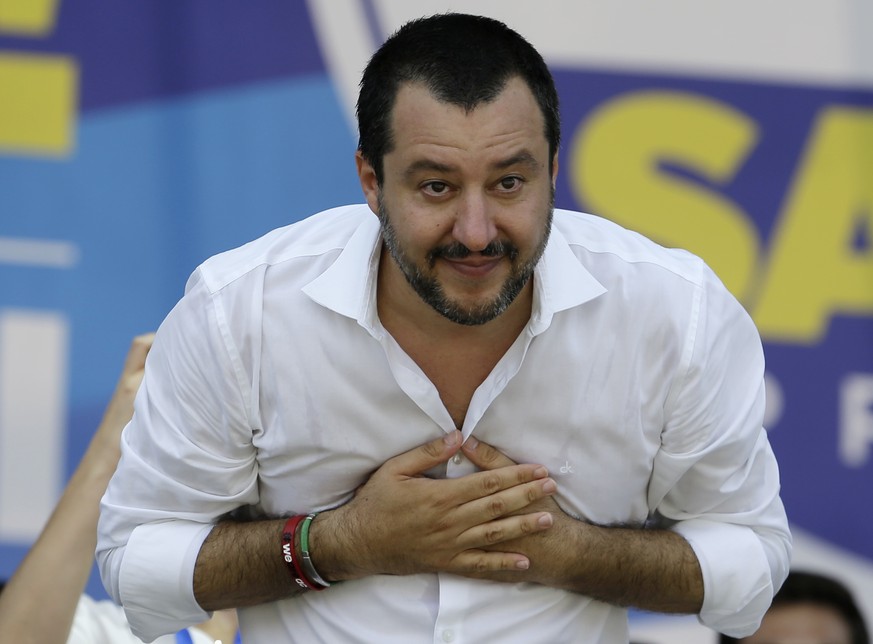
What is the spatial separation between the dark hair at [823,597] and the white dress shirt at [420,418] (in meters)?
1.14

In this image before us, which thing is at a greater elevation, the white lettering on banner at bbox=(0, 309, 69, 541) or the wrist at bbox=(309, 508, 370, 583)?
the wrist at bbox=(309, 508, 370, 583)

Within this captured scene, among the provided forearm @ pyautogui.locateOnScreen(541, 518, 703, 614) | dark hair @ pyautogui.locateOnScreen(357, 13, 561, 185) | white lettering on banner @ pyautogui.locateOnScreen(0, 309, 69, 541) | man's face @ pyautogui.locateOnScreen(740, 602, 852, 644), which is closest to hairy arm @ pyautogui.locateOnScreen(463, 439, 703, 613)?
forearm @ pyautogui.locateOnScreen(541, 518, 703, 614)

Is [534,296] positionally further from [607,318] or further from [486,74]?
[486,74]

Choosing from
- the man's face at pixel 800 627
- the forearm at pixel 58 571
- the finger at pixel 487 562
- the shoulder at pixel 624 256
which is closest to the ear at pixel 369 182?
the shoulder at pixel 624 256

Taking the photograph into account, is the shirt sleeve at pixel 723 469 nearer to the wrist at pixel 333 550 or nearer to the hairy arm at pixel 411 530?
the hairy arm at pixel 411 530

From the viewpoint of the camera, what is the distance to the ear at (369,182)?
2252mm

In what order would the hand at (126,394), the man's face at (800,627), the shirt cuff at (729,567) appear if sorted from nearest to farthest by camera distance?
the shirt cuff at (729,567) < the hand at (126,394) < the man's face at (800,627)

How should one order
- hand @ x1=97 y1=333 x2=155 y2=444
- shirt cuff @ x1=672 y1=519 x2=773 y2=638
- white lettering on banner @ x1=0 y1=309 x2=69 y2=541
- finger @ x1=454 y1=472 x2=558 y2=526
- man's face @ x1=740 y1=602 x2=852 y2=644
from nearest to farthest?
finger @ x1=454 y1=472 x2=558 y2=526
shirt cuff @ x1=672 y1=519 x2=773 y2=638
hand @ x1=97 y1=333 x2=155 y2=444
man's face @ x1=740 y1=602 x2=852 y2=644
white lettering on banner @ x1=0 y1=309 x2=69 y2=541

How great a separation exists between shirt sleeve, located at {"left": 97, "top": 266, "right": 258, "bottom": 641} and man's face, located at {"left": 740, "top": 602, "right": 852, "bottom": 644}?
1.55 m

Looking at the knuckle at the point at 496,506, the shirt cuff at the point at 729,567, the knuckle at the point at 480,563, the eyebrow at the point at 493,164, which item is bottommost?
the shirt cuff at the point at 729,567

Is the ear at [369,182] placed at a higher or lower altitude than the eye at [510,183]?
lower

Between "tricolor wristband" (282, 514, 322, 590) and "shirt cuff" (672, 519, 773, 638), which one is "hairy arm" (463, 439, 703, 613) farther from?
"tricolor wristband" (282, 514, 322, 590)

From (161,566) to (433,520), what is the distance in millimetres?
463

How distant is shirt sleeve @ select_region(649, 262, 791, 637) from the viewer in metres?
2.24
